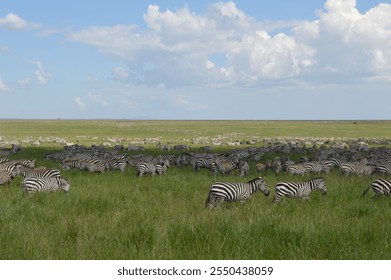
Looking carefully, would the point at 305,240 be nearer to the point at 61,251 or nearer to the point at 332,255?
the point at 332,255

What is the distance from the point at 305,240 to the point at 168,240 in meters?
2.47

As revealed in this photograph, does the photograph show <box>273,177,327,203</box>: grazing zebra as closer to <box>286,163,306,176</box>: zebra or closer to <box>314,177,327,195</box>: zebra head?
<box>314,177,327,195</box>: zebra head

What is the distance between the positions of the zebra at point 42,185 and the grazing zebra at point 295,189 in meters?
7.01

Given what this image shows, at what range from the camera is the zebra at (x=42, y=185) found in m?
13.4

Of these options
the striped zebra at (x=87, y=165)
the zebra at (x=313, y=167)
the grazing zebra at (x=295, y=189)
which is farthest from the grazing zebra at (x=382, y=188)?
the striped zebra at (x=87, y=165)

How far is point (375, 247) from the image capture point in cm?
723

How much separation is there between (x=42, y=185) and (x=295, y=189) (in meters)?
8.32

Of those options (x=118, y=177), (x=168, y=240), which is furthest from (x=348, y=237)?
(x=118, y=177)

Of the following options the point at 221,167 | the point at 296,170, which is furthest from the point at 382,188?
the point at 221,167

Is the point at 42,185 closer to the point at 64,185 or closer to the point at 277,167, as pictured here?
the point at 64,185

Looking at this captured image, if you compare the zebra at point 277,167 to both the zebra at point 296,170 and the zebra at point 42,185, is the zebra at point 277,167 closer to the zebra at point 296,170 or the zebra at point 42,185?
the zebra at point 296,170

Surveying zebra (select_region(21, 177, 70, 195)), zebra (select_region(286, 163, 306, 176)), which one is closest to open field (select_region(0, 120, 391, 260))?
zebra (select_region(21, 177, 70, 195))

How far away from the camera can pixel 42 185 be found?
45.2 ft

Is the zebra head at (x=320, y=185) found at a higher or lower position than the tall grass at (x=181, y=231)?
higher
